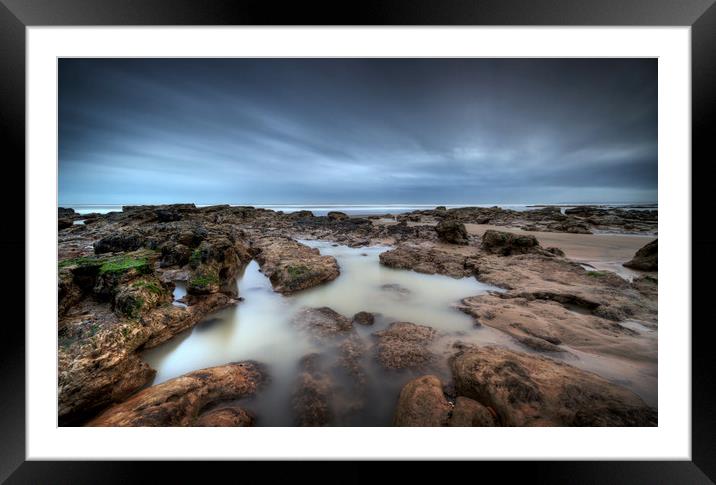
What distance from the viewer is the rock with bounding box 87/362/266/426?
1901mm

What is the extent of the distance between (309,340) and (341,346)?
0.45 meters

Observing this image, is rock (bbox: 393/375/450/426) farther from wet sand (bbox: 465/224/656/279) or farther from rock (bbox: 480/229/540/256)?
rock (bbox: 480/229/540/256)

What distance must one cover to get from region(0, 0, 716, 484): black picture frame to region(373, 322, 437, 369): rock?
103cm

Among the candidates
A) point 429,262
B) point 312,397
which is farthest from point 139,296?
point 429,262

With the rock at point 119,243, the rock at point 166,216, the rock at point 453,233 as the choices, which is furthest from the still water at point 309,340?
the rock at point 166,216

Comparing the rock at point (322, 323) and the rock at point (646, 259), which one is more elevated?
the rock at point (646, 259)

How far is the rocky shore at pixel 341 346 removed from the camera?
6.40 feet

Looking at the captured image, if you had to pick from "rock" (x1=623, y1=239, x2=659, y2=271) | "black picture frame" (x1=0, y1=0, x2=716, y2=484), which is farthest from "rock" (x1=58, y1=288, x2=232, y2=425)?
"rock" (x1=623, y1=239, x2=659, y2=271)

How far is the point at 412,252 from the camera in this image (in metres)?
6.51

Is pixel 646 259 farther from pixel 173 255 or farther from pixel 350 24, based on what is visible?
pixel 173 255

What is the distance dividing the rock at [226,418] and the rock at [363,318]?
1.76 meters

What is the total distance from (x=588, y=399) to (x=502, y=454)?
949 mm

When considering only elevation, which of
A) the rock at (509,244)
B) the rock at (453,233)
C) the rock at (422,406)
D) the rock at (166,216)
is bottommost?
the rock at (422,406)

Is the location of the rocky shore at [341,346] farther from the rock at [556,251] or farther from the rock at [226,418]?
the rock at [556,251]
